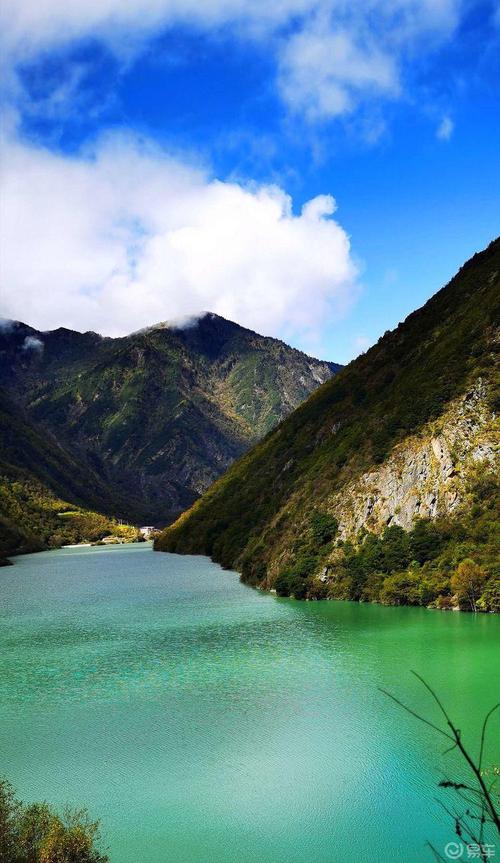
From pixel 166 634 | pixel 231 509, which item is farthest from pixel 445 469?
pixel 231 509

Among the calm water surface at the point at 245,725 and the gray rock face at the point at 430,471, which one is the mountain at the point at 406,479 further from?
the calm water surface at the point at 245,725

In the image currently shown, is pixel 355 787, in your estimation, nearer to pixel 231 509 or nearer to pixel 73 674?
pixel 73 674

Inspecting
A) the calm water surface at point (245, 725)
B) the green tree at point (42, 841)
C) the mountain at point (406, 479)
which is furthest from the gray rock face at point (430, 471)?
the green tree at point (42, 841)

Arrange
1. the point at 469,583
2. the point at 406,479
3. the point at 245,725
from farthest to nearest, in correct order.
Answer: the point at 406,479, the point at 469,583, the point at 245,725

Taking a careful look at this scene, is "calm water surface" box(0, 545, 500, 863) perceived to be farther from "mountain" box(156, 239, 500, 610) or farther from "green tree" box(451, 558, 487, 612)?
"mountain" box(156, 239, 500, 610)

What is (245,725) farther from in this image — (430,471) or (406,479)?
(406,479)

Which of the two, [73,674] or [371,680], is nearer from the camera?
[371,680]

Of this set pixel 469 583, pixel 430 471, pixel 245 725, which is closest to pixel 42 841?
pixel 245 725
